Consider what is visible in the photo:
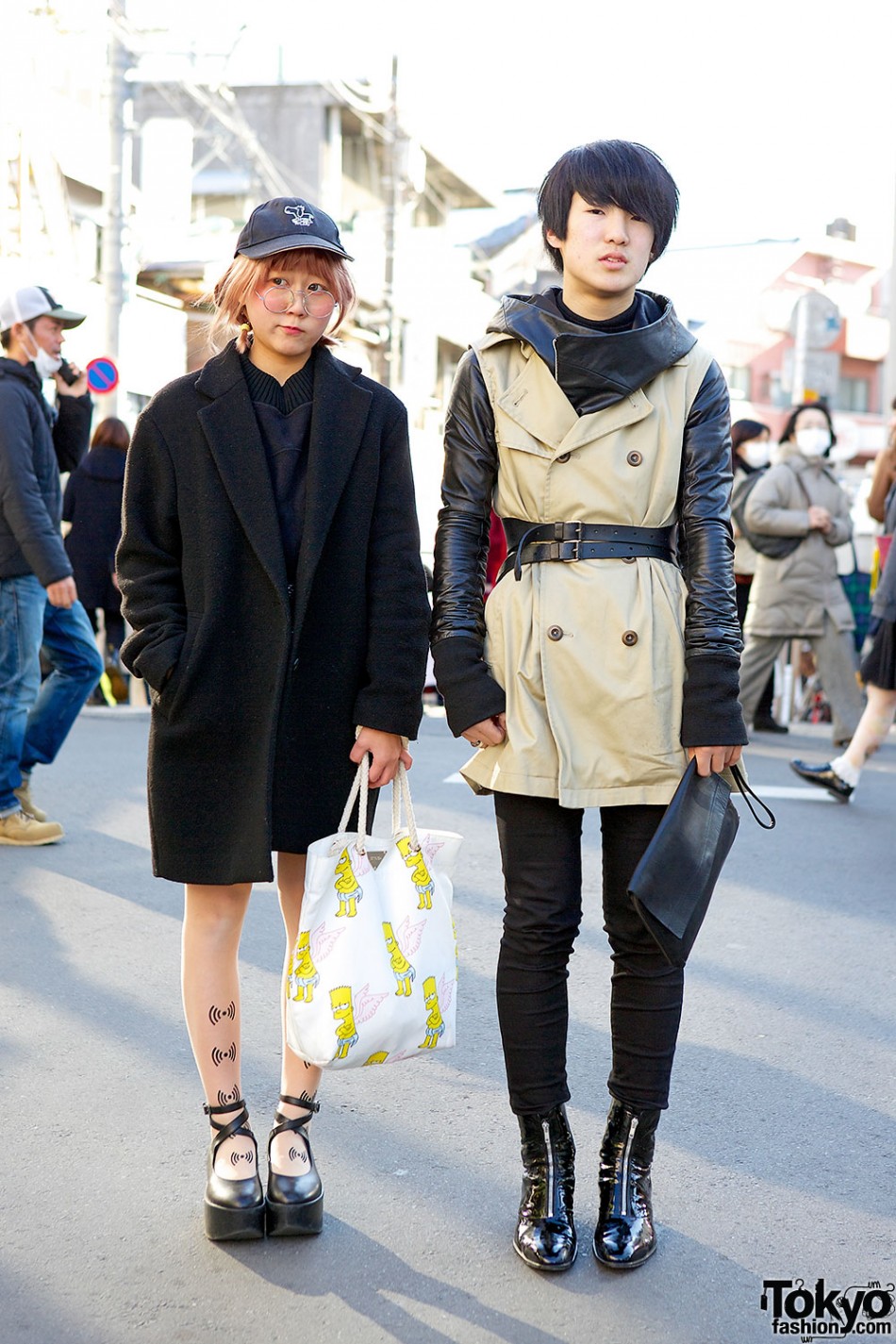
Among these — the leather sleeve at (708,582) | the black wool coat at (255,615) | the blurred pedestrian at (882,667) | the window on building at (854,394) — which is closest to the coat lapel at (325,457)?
the black wool coat at (255,615)

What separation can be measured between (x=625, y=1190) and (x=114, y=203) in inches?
708

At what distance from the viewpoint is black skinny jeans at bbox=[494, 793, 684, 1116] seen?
2.86 m

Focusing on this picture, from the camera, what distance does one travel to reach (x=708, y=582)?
2.82 metres

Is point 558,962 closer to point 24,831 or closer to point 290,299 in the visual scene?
point 290,299

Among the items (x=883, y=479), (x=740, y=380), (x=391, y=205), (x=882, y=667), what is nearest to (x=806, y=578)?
(x=883, y=479)

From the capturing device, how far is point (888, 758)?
964 centimetres

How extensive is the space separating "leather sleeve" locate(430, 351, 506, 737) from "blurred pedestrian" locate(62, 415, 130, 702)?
27.7 ft

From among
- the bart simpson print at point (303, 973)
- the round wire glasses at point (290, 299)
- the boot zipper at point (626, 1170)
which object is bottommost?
the boot zipper at point (626, 1170)

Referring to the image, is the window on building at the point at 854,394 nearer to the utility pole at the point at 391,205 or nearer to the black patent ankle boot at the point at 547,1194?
the utility pole at the point at 391,205

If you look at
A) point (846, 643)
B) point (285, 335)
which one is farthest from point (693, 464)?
point (846, 643)

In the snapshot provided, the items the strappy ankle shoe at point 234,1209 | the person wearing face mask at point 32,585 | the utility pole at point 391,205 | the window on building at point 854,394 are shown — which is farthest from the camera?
the window on building at point 854,394

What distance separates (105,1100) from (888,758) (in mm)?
7045

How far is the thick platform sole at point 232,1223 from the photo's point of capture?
283cm

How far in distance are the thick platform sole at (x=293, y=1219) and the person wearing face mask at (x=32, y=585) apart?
139 inches
